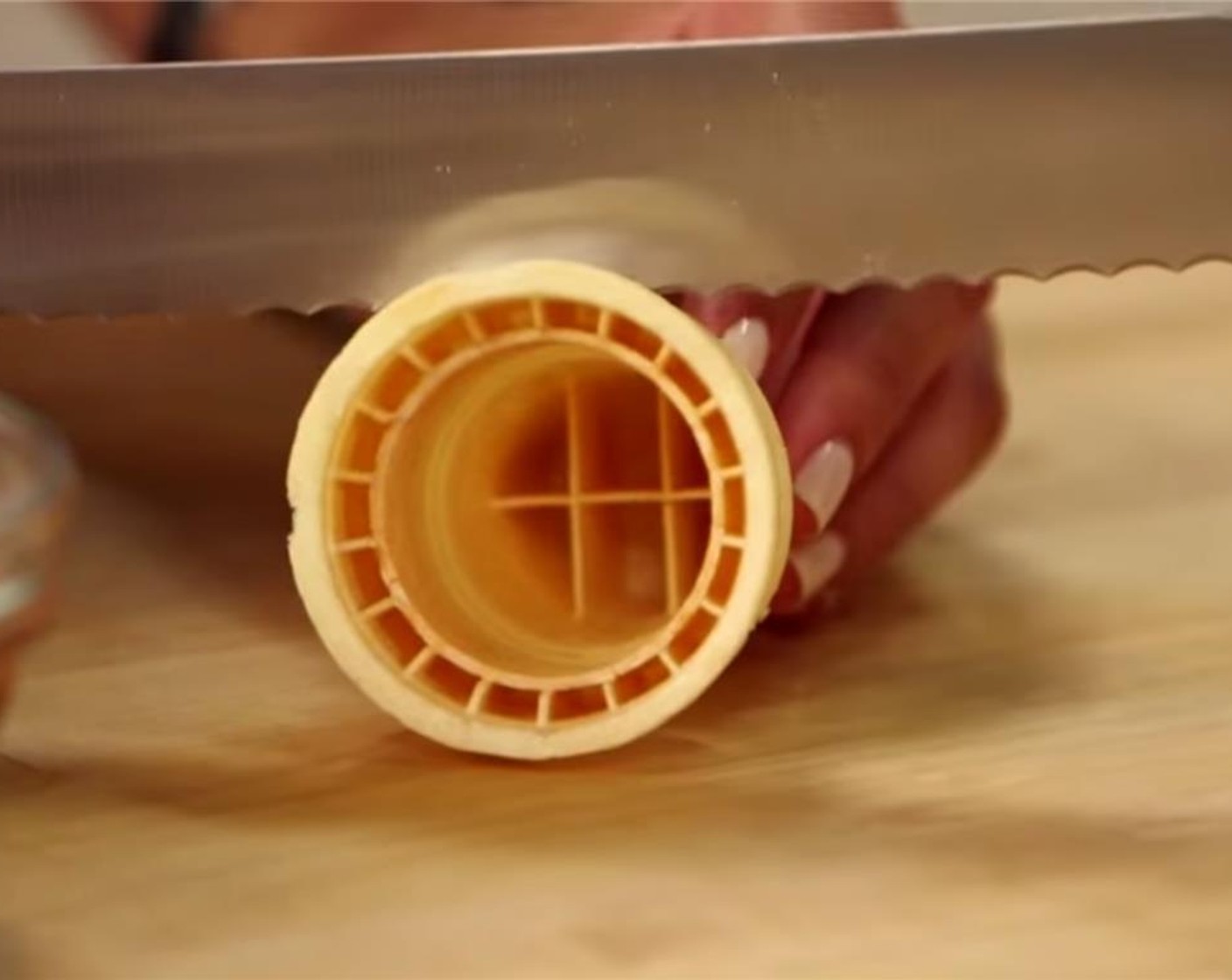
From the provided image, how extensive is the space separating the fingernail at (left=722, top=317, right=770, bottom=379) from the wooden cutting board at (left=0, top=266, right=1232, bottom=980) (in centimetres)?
9

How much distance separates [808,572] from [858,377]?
64mm

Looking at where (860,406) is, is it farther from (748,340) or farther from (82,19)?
(82,19)

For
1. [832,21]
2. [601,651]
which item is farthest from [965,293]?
[601,651]

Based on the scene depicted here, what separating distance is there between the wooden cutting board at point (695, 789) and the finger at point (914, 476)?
1 cm

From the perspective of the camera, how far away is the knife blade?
578 millimetres

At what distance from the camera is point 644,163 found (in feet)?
1.91

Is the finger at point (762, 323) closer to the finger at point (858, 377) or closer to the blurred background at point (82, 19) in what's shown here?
the finger at point (858, 377)

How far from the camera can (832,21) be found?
0.68 m

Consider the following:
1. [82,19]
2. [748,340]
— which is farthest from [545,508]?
[82,19]

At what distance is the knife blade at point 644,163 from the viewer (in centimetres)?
58

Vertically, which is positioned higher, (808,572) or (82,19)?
(82,19)

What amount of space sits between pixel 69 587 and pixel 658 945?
29cm

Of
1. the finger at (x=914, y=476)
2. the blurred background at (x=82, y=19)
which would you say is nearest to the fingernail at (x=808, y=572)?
the finger at (x=914, y=476)

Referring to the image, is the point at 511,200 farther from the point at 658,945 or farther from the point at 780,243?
the point at 658,945
